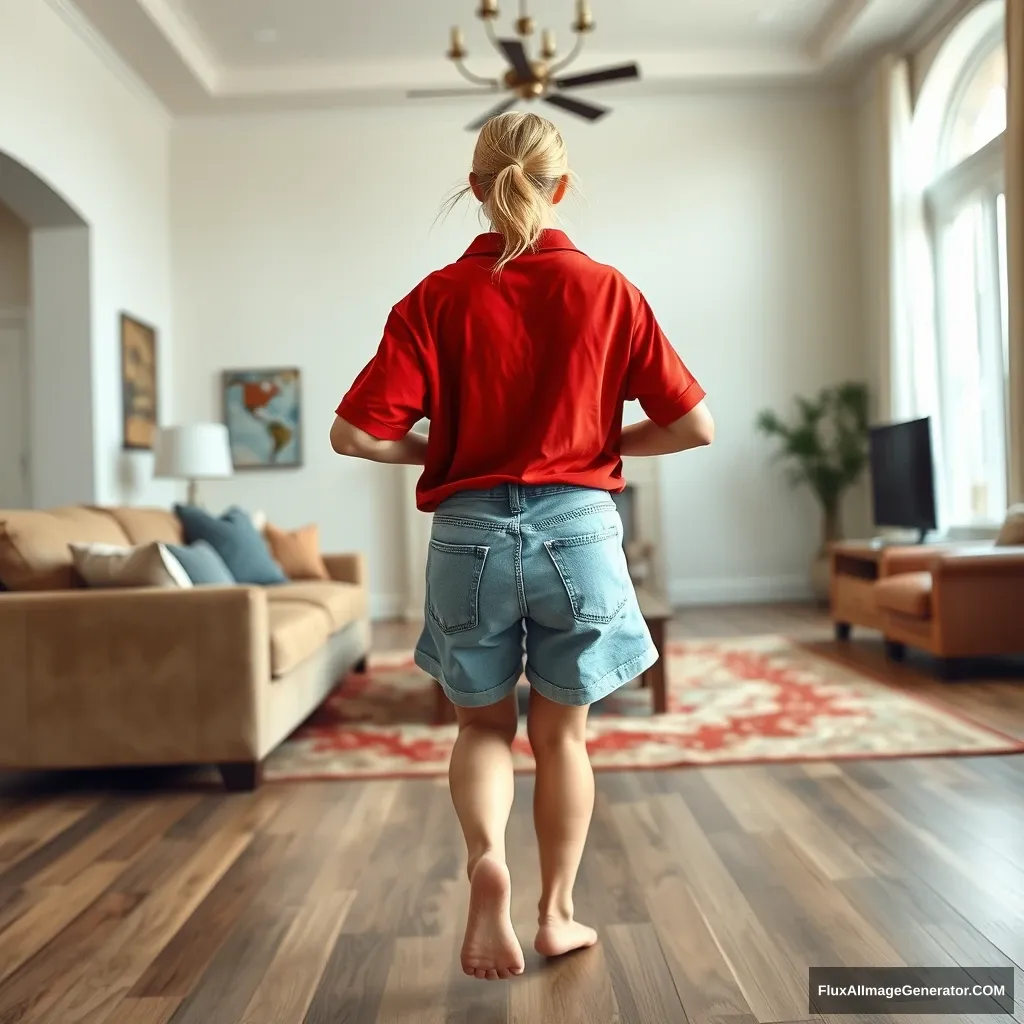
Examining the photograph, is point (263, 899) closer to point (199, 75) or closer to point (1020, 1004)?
point (1020, 1004)

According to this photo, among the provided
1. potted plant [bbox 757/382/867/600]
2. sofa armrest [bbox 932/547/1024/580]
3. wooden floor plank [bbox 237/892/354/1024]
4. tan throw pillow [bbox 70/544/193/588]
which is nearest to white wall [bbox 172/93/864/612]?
potted plant [bbox 757/382/867/600]

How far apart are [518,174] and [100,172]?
581cm

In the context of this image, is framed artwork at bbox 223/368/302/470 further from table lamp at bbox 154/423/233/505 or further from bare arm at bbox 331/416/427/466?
bare arm at bbox 331/416/427/466

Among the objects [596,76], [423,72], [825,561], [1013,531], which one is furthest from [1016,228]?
[423,72]

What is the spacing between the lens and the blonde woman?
1.53 metres

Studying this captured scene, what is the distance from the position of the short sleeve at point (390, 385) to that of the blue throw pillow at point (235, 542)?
3.18 m

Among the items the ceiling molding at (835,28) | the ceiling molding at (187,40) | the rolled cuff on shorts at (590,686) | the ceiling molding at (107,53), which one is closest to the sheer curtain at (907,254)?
the ceiling molding at (835,28)

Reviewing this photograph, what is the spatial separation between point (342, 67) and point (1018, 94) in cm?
447

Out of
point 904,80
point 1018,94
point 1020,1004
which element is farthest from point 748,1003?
point 904,80

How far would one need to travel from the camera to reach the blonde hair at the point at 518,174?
1.53m

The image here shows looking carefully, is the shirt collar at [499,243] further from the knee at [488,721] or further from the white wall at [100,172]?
the white wall at [100,172]

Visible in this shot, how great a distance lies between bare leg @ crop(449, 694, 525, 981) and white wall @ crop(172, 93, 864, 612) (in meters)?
6.26

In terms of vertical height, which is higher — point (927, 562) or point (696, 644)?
point (927, 562)

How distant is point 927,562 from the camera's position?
205 inches
